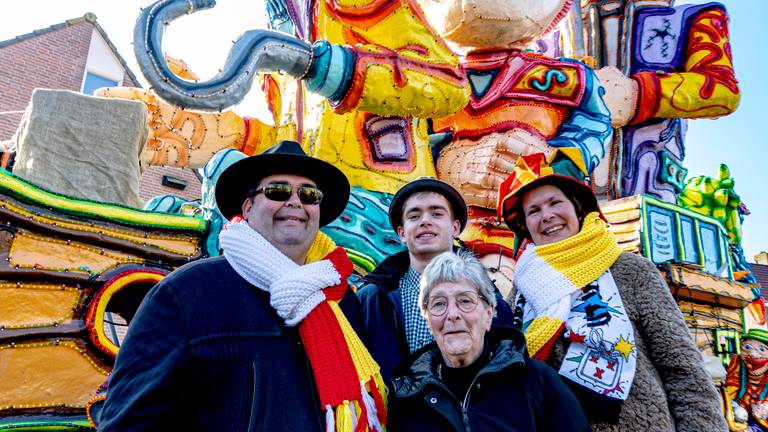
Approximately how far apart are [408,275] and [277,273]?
68 cm

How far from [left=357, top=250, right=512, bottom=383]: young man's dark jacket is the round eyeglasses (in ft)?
0.76

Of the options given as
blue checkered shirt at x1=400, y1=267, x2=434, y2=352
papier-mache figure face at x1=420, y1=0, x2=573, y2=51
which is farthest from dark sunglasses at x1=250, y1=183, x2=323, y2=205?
papier-mache figure face at x1=420, y1=0, x2=573, y2=51

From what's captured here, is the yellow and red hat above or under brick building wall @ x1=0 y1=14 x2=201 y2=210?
under

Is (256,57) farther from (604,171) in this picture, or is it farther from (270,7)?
(604,171)

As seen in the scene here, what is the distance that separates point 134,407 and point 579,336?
1173mm

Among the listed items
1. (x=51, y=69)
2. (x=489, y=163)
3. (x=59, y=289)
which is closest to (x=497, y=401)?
(x=59, y=289)

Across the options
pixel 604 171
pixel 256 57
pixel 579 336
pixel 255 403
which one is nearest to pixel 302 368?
pixel 255 403

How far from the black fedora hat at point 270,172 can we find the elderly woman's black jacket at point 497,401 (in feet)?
2.17

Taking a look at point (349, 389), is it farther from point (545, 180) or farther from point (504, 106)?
point (504, 106)

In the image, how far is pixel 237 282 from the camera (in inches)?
56.8

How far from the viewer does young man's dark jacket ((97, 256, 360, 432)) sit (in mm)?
1230

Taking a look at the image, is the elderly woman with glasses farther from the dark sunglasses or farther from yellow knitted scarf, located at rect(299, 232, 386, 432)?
the dark sunglasses

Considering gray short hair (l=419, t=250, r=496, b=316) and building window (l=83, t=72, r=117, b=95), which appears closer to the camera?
gray short hair (l=419, t=250, r=496, b=316)

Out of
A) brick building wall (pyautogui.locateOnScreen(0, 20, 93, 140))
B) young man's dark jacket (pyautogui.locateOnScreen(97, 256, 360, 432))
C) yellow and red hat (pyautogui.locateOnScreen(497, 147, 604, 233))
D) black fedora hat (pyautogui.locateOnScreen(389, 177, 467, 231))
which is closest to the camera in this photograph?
young man's dark jacket (pyautogui.locateOnScreen(97, 256, 360, 432))
